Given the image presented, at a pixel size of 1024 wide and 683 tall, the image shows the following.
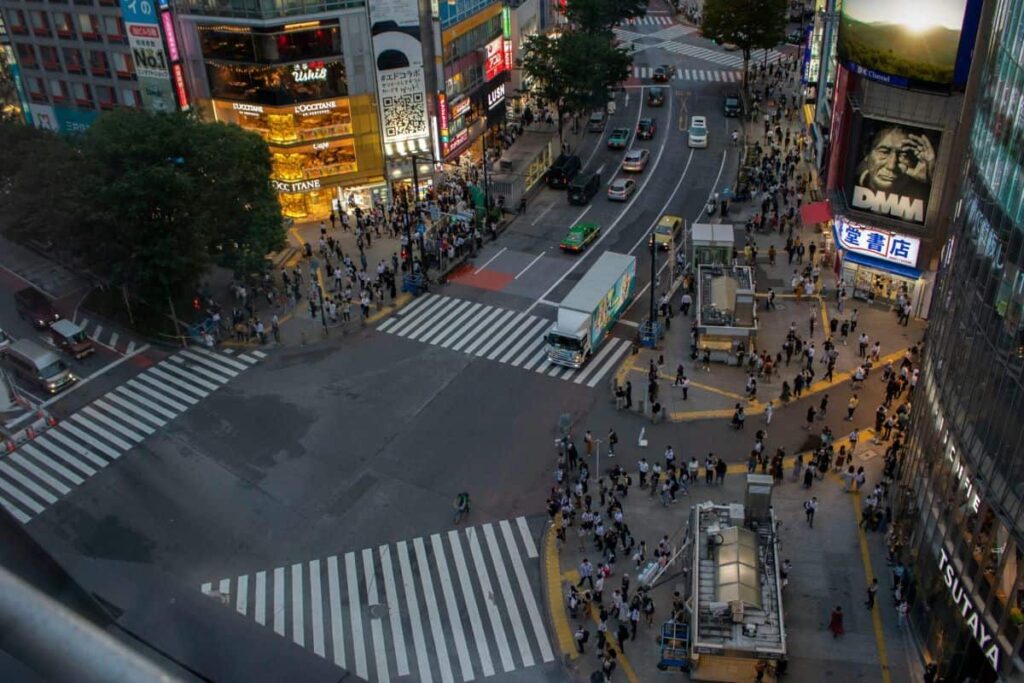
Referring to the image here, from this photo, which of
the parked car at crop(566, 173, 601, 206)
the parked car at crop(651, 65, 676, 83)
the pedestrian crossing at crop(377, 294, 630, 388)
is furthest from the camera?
the parked car at crop(651, 65, 676, 83)

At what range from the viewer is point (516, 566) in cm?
3644

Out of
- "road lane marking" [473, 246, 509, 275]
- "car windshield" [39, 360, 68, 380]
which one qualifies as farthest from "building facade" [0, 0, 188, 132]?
"road lane marking" [473, 246, 509, 275]

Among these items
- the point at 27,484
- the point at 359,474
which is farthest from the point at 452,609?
the point at 27,484

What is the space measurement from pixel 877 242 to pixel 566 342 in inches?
756

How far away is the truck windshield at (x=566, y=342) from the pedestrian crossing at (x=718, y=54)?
2436 inches

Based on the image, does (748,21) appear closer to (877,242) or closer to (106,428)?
(877,242)

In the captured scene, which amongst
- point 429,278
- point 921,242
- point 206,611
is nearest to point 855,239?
point 921,242

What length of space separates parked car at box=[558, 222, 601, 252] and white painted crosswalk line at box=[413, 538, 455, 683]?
29213 mm

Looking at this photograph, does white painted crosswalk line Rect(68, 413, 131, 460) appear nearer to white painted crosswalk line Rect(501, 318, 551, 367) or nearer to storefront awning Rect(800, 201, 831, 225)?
white painted crosswalk line Rect(501, 318, 551, 367)

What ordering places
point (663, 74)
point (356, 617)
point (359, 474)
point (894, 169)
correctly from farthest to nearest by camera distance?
point (663, 74) < point (894, 169) < point (359, 474) < point (356, 617)

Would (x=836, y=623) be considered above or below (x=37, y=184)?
below

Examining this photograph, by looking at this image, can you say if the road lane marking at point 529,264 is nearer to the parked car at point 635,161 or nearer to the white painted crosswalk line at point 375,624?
the parked car at point 635,161

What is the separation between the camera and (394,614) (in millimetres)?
34438

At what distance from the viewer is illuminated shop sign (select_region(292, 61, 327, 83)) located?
201 ft
